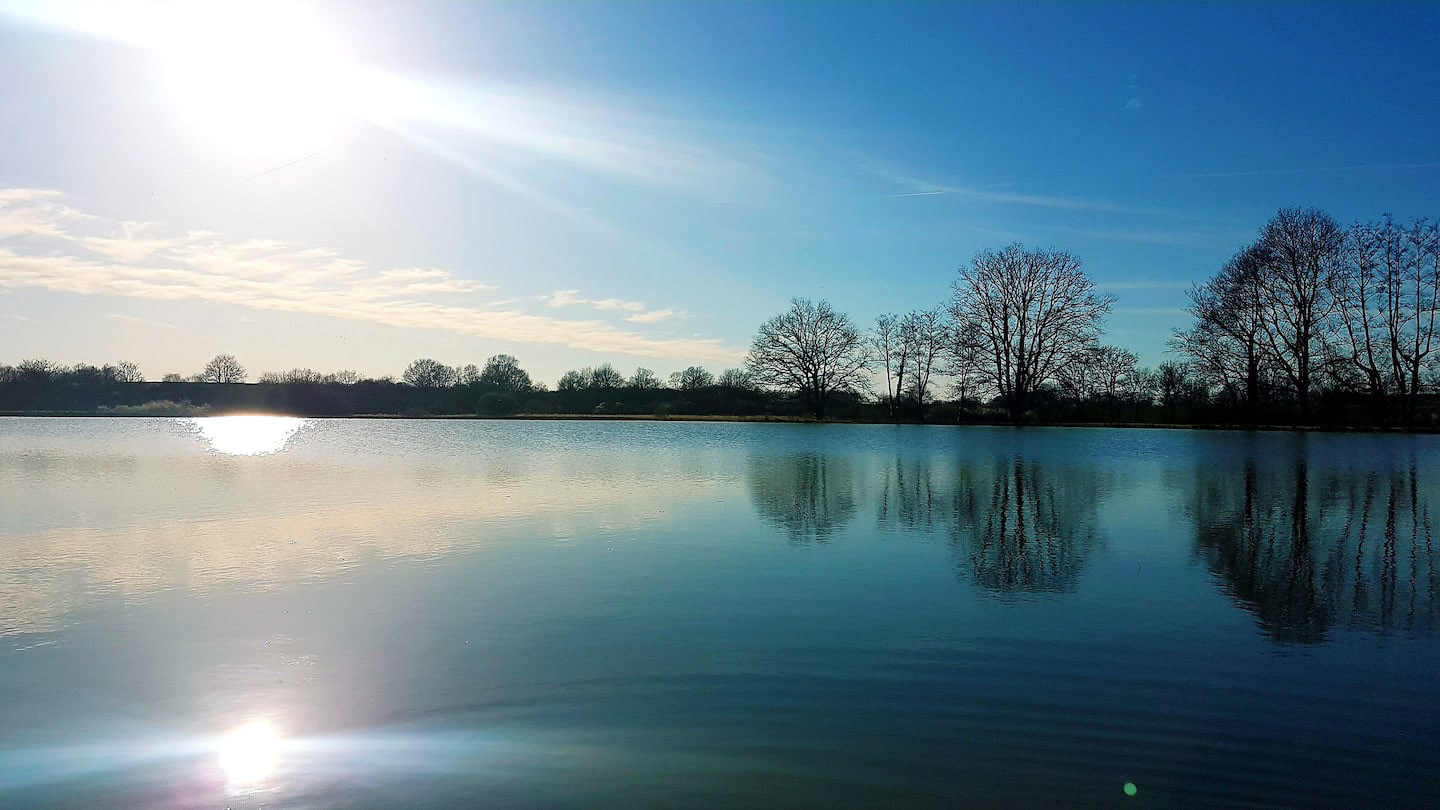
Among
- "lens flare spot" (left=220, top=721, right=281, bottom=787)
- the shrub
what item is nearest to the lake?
"lens flare spot" (left=220, top=721, right=281, bottom=787)

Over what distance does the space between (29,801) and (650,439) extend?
1215 inches

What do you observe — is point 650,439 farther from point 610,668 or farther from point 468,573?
point 610,668

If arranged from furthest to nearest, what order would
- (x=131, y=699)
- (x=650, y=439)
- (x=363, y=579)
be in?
(x=650, y=439)
(x=363, y=579)
(x=131, y=699)

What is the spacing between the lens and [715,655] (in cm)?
565

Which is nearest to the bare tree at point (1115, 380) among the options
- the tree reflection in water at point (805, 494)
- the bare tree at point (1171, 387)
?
the bare tree at point (1171, 387)

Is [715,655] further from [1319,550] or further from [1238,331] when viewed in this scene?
[1238,331]

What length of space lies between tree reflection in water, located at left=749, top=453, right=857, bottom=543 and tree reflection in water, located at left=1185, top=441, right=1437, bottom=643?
14.8 feet

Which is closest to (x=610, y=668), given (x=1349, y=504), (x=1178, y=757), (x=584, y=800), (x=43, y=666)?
(x=584, y=800)

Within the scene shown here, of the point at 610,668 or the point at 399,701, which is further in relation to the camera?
the point at 610,668

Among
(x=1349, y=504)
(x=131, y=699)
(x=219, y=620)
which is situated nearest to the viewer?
(x=131, y=699)

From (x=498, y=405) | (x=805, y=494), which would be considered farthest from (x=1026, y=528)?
(x=498, y=405)

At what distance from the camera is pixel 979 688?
16.5ft

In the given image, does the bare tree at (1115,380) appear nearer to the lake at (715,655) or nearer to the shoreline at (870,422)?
the shoreline at (870,422)

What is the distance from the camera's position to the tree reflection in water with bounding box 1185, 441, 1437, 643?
6930mm
